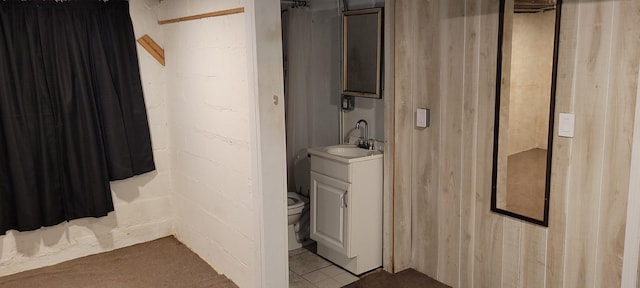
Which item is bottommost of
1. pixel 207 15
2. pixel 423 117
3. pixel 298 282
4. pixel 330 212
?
pixel 298 282

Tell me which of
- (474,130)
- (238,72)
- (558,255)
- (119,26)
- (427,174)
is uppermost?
(119,26)

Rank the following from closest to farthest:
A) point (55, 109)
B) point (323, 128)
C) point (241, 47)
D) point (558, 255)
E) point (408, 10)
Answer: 1. point (558, 255)
2. point (241, 47)
3. point (408, 10)
4. point (55, 109)
5. point (323, 128)

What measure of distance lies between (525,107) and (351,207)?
1.31 metres

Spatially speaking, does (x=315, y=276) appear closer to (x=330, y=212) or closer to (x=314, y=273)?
(x=314, y=273)

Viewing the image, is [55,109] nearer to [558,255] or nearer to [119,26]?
[119,26]

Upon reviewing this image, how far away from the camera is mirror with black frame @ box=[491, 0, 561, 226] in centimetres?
256

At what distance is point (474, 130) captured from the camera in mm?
2980

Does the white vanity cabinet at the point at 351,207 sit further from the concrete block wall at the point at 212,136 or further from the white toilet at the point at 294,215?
the concrete block wall at the point at 212,136

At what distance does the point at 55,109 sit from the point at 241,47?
4.99 ft

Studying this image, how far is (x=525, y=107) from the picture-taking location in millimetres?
2691

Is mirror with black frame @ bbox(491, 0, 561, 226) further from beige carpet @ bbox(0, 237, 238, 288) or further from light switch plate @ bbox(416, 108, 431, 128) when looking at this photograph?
beige carpet @ bbox(0, 237, 238, 288)

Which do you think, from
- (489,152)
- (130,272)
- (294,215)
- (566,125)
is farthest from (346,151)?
(130,272)

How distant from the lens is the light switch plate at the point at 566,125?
2.50m

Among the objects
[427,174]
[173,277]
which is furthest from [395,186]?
[173,277]
